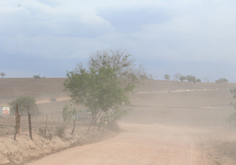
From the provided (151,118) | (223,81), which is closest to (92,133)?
(151,118)

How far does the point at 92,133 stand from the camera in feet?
66.3

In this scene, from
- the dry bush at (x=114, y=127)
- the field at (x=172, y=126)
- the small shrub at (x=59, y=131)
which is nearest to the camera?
the field at (x=172, y=126)

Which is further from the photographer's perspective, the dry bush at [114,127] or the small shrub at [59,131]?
the dry bush at [114,127]

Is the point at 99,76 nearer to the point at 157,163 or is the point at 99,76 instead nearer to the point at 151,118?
the point at 157,163

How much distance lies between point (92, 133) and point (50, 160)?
926 centimetres

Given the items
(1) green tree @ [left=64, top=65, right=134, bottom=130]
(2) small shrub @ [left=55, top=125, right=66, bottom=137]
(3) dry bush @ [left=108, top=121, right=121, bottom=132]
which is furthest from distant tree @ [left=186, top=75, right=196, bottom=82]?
(2) small shrub @ [left=55, top=125, right=66, bottom=137]

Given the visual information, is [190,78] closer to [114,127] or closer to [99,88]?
[114,127]

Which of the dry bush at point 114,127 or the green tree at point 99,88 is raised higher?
the green tree at point 99,88

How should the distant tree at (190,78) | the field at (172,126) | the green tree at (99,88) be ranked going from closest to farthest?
the field at (172,126)
the green tree at (99,88)
the distant tree at (190,78)

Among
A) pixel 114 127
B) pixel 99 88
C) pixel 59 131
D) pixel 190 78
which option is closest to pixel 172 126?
pixel 114 127

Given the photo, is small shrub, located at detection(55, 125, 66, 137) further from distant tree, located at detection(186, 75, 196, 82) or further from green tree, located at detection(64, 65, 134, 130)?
distant tree, located at detection(186, 75, 196, 82)

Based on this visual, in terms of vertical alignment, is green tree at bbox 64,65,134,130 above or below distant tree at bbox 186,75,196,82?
below

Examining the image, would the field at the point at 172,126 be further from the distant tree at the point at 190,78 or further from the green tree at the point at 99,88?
the distant tree at the point at 190,78

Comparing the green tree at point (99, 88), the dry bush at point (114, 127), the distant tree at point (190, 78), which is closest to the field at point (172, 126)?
the dry bush at point (114, 127)
